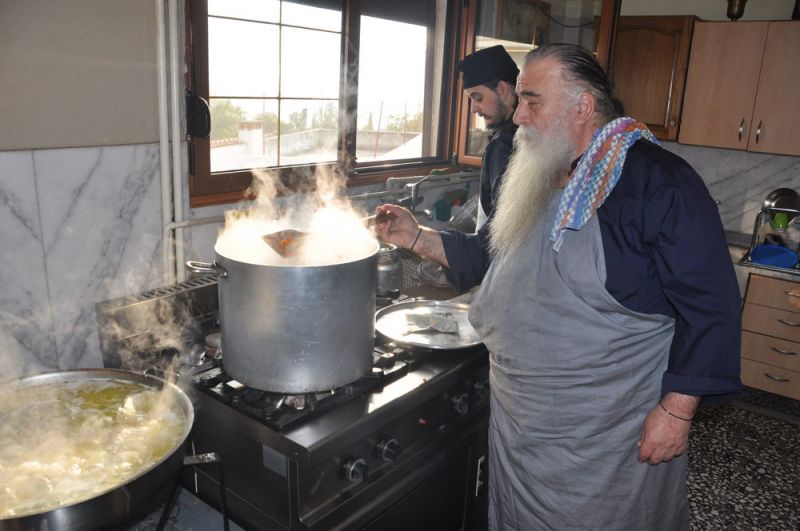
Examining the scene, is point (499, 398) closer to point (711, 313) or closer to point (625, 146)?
point (711, 313)

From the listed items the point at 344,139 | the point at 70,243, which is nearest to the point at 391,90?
the point at 344,139

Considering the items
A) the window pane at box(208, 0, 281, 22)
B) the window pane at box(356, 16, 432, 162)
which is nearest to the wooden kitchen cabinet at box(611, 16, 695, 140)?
the window pane at box(356, 16, 432, 162)

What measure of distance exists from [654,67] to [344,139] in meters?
1.95

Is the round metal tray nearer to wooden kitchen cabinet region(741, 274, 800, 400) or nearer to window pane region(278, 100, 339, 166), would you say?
window pane region(278, 100, 339, 166)

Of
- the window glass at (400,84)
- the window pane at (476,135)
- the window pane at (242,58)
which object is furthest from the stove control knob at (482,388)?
the window pane at (476,135)

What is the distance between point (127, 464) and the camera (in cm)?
105

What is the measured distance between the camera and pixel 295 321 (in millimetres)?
1126

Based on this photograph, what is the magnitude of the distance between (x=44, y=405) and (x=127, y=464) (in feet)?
0.85

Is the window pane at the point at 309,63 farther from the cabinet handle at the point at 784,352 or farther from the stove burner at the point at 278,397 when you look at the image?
the cabinet handle at the point at 784,352

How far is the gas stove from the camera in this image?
1.14 m

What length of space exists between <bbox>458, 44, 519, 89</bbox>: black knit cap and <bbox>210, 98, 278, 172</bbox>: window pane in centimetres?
78

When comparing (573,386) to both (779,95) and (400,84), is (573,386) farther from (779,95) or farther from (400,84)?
(779,95)

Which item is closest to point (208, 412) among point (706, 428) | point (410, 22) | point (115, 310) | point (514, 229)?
point (115, 310)

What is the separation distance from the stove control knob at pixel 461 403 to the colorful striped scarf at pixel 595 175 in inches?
18.8
